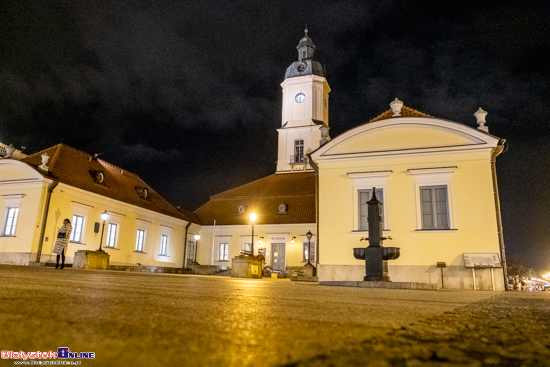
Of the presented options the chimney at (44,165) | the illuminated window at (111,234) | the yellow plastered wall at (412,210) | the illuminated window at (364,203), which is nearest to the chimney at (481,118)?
the yellow plastered wall at (412,210)

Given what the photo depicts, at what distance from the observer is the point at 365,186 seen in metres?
15.0

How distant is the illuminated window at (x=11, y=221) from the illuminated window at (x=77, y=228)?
2.78 metres

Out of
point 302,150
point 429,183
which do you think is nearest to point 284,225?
point 302,150

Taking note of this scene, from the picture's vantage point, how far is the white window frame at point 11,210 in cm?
1991

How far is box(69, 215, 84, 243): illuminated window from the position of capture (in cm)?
2098

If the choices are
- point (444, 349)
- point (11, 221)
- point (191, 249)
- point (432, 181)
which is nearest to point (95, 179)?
point (11, 221)

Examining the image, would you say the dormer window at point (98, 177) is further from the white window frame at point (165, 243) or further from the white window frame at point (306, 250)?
the white window frame at point (306, 250)

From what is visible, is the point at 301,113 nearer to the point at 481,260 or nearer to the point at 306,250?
the point at 306,250

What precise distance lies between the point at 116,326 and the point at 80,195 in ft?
75.8

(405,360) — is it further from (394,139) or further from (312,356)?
(394,139)

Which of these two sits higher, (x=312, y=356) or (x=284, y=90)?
(x=284, y=90)

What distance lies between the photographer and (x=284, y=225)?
28016mm

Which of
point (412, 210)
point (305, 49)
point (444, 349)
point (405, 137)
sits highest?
point (305, 49)

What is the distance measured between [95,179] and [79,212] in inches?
117
